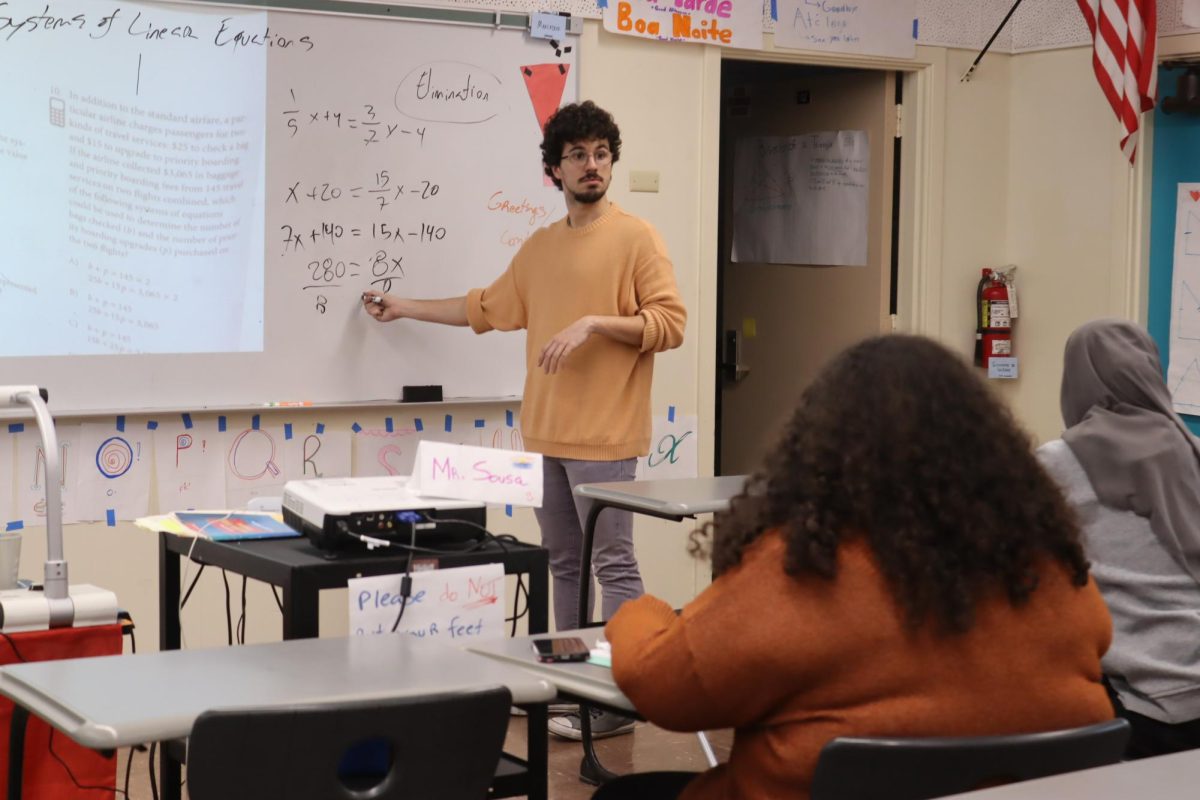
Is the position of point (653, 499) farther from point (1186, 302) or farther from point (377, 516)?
point (1186, 302)

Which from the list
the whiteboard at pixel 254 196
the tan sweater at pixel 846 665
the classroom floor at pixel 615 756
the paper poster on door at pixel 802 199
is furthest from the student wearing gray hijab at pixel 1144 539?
the paper poster on door at pixel 802 199

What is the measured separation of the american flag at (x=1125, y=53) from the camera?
15.1 feet

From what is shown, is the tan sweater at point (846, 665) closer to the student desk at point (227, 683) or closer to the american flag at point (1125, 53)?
the student desk at point (227, 683)

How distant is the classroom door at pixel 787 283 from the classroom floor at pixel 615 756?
1564 millimetres

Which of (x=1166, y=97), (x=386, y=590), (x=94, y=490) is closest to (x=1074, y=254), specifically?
(x=1166, y=97)

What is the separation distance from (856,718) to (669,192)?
3116mm

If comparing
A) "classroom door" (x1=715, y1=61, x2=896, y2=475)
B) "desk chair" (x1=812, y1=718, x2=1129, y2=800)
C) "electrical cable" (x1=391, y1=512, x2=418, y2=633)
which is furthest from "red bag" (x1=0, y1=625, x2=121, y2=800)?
"classroom door" (x1=715, y1=61, x2=896, y2=475)

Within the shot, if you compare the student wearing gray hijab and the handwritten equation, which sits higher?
the handwritten equation

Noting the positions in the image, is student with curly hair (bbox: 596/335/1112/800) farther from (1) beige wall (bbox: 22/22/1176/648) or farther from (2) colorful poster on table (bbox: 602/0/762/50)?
(2) colorful poster on table (bbox: 602/0/762/50)

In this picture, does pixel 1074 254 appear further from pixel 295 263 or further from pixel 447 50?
pixel 295 263

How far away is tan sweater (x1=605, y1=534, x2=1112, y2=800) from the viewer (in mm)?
1543

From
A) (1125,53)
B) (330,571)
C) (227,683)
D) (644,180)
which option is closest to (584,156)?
(644,180)

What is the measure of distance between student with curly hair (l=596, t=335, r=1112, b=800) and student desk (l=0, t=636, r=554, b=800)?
0.28 meters

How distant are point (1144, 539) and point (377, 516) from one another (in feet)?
4.29
